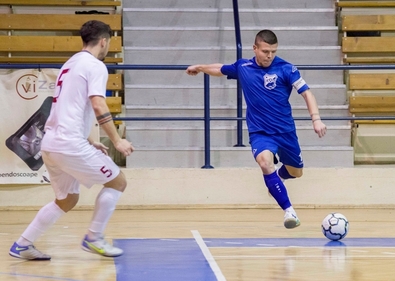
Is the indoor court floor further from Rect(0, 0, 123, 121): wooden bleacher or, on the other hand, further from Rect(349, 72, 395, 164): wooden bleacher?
Rect(0, 0, 123, 121): wooden bleacher

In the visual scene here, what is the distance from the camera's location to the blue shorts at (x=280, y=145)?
22.7ft

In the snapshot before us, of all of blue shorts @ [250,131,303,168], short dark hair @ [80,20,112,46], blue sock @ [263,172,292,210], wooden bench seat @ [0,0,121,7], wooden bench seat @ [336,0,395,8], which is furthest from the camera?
wooden bench seat @ [336,0,395,8]

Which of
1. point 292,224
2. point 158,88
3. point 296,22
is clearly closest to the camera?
point 292,224

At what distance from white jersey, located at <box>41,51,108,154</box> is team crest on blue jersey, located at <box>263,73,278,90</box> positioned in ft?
7.56

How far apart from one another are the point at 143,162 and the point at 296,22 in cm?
385

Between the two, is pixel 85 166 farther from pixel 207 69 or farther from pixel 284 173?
pixel 284 173

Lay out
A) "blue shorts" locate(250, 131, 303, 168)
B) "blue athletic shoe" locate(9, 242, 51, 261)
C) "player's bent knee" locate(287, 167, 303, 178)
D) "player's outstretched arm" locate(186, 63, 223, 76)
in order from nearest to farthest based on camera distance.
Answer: "blue athletic shoe" locate(9, 242, 51, 261) → "blue shorts" locate(250, 131, 303, 168) → "player's outstretched arm" locate(186, 63, 223, 76) → "player's bent knee" locate(287, 167, 303, 178)

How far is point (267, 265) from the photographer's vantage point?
5.12 m

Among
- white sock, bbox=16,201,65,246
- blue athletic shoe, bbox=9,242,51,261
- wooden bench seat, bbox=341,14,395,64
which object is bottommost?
blue athletic shoe, bbox=9,242,51,261

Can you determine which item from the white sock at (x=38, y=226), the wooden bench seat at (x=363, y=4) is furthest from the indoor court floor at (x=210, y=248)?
the wooden bench seat at (x=363, y=4)

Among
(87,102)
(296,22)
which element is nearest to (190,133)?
(296,22)

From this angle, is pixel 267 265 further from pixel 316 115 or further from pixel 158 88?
pixel 158 88

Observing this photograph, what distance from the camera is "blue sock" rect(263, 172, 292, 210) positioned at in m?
6.64

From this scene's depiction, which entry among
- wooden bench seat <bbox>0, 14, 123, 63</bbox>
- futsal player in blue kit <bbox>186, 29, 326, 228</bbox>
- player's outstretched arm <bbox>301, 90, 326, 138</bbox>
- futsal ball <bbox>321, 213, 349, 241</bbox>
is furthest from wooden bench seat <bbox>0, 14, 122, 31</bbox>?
futsal ball <bbox>321, 213, 349, 241</bbox>
